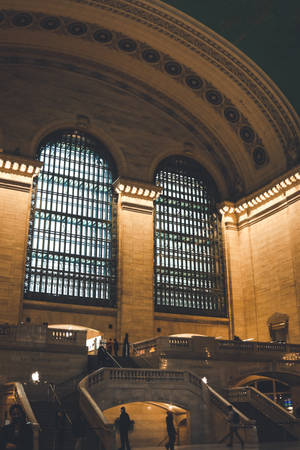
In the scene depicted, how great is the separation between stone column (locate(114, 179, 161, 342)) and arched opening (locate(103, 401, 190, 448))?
26.9ft

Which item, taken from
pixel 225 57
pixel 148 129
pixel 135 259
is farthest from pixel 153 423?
pixel 225 57

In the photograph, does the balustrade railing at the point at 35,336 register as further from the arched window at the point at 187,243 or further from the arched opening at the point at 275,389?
the arched opening at the point at 275,389

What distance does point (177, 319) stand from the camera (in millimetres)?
27984

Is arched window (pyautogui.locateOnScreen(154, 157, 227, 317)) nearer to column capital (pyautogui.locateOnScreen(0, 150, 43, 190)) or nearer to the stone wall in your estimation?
the stone wall

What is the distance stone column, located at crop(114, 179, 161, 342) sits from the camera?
26.5 m

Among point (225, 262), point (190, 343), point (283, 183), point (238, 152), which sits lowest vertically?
point (190, 343)

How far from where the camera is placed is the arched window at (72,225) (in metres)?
25.9

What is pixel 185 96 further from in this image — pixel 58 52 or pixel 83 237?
pixel 83 237

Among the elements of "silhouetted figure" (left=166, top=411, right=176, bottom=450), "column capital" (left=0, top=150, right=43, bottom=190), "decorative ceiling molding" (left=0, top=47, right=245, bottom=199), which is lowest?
"silhouetted figure" (left=166, top=411, right=176, bottom=450)

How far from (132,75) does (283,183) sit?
1122 centimetres

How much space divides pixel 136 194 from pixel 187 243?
4.30 metres

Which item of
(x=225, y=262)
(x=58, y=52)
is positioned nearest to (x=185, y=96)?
(x=58, y=52)

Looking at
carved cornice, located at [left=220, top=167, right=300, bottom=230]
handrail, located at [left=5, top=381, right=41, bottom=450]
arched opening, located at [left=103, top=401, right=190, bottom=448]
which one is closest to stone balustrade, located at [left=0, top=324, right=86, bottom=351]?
handrail, located at [left=5, top=381, right=41, bottom=450]

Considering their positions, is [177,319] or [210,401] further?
[177,319]
